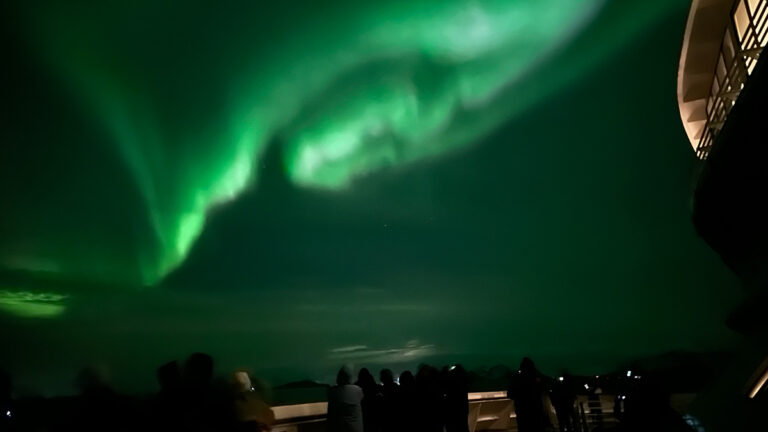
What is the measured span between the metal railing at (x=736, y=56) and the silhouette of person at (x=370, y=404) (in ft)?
26.6

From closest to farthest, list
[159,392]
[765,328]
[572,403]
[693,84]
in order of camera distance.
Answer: [159,392]
[765,328]
[572,403]
[693,84]

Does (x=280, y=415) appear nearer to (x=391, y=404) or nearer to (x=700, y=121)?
(x=391, y=404)

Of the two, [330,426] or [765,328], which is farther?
[765,328]

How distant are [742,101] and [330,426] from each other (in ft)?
28.1

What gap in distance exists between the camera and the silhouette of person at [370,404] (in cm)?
678

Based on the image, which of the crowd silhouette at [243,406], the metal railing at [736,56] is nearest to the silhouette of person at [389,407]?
the crowd silhouette at [243,406]

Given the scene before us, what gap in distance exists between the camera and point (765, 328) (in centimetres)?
862

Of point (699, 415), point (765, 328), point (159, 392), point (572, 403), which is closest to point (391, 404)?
point (159, 392)

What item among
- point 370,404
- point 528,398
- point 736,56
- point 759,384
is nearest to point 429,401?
point 370,404

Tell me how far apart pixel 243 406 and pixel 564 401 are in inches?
277

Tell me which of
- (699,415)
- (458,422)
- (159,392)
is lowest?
(699,415)

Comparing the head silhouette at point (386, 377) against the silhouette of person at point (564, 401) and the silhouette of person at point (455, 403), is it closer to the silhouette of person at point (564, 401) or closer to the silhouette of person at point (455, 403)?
the silhouette of person at point (455, 403)

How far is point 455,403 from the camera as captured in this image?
704 cm

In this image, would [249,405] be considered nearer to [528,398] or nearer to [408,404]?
[408,404]
